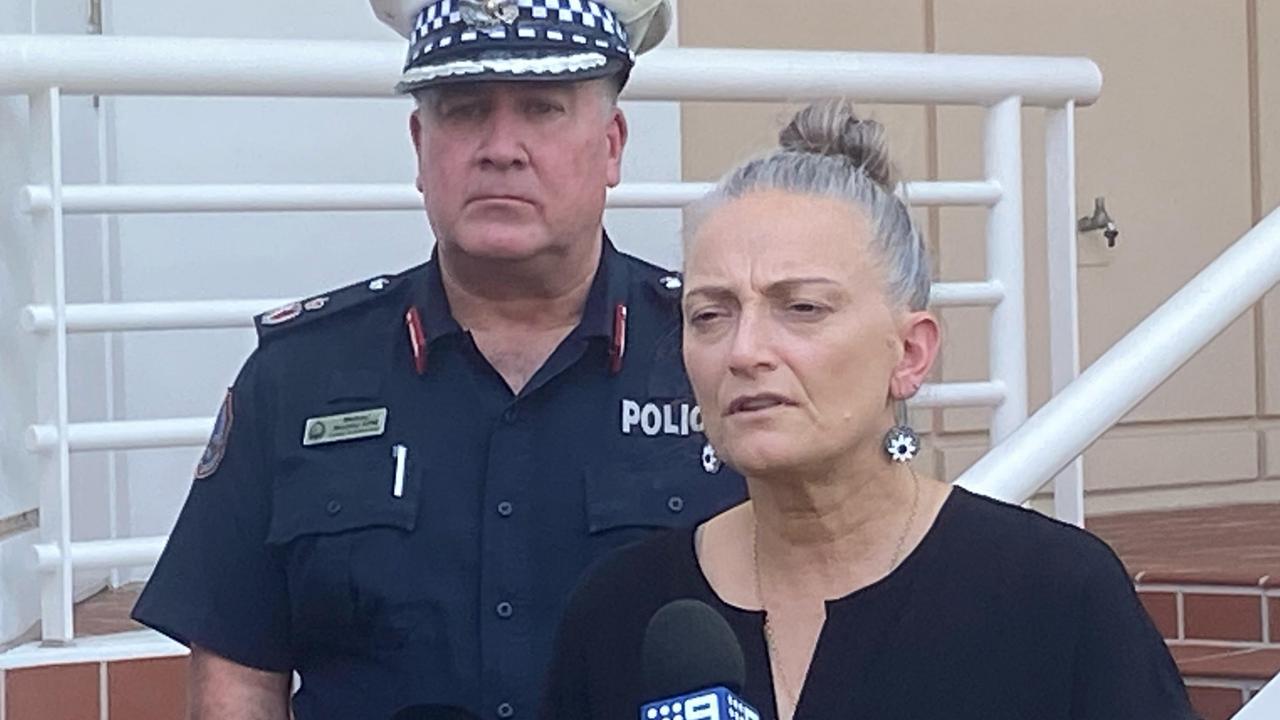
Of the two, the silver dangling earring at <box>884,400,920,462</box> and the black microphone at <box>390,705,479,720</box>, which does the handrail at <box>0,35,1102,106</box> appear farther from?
the silver dangling earring at <box>884,400,920,462</box>

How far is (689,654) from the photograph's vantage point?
1.58 metres

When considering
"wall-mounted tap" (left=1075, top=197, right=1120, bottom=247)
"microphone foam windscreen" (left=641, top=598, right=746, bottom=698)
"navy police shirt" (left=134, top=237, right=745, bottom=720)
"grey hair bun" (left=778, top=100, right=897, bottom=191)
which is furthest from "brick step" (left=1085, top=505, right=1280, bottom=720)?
"microphone foam windscreen" (left=641, top=598, right=746, bottom=698)

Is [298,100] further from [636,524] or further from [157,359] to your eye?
[636,524]

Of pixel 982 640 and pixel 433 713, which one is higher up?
pixel 982 640

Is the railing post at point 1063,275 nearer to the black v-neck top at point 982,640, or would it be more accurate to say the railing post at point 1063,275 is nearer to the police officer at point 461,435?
the police officer at point 461,435

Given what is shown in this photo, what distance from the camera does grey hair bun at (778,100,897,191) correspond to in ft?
6.67

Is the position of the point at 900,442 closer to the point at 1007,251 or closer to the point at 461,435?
the point at 461,435

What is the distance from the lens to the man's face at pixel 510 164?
2.39 metres

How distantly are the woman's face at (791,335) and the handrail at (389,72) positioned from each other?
1398 mm

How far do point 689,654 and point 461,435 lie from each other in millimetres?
951

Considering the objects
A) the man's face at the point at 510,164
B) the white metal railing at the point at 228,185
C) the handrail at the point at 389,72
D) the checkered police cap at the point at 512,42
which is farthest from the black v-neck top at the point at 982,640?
the handrail at the point at 389,72

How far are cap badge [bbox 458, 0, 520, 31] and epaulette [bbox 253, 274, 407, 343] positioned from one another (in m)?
0.36

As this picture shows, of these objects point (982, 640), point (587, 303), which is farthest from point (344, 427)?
point (982, 640)

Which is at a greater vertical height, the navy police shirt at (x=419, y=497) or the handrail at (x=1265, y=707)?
the navy police shirt at (x=419, y=497)
